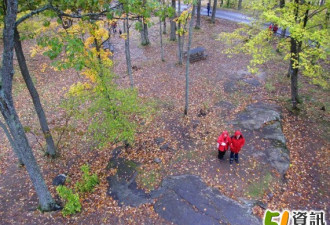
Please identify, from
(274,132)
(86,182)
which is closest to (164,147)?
(86,182)

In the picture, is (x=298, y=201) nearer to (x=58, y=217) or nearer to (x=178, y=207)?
(x=178, y=207)

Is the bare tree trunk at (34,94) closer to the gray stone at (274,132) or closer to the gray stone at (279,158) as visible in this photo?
the gray stone at (279,158)

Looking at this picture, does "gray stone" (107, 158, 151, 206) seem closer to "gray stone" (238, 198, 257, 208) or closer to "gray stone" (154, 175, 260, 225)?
"gray stone" (154, 175, 260, 225)

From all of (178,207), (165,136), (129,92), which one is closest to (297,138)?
(165,136)

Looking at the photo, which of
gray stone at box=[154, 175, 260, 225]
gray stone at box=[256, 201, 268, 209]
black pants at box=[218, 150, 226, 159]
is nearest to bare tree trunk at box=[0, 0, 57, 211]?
gray stone at box=[154, 175, 260, 225]

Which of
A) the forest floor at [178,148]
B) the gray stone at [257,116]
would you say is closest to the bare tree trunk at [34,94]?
the forest floor at [178,148]
